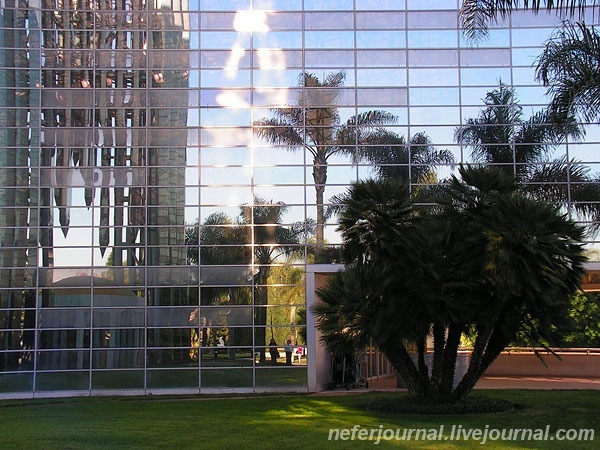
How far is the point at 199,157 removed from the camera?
28.3 metres

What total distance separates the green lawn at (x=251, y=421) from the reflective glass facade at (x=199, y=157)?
3.06 meters

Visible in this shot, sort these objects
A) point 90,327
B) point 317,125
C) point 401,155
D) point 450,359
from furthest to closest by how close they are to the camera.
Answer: point 317,125
point 401,155
point 90,327
point 450,359

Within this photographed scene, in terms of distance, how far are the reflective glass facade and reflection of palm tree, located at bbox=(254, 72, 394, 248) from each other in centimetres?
6

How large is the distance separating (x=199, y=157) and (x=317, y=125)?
4.01m

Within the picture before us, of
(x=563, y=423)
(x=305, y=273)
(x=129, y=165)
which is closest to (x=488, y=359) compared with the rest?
(x=563, y=423)

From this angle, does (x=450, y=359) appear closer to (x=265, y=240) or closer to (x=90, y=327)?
(x=265, y=240)

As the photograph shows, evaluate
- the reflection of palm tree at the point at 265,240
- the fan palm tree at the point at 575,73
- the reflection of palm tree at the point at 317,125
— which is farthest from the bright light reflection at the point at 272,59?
the fan palm tree at the point at 575,73

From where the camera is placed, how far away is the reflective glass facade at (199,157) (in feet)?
89.8

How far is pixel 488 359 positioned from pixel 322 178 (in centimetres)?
1043

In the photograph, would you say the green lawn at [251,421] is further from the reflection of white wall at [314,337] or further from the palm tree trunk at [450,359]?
the reflection of white wall at [314,337]

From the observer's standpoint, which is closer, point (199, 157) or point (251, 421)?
point (251, 421)

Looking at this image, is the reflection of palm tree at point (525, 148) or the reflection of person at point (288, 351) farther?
the reflection of palm tree at point (525, 148)

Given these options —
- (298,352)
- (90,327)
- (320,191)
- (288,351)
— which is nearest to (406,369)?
(298,352)

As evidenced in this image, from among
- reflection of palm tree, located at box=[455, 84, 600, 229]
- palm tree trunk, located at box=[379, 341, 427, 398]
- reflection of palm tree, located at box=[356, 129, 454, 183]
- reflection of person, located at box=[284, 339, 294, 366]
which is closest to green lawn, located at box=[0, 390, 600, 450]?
palm tree trunk, located at box=[379, 341, 427, 398]
